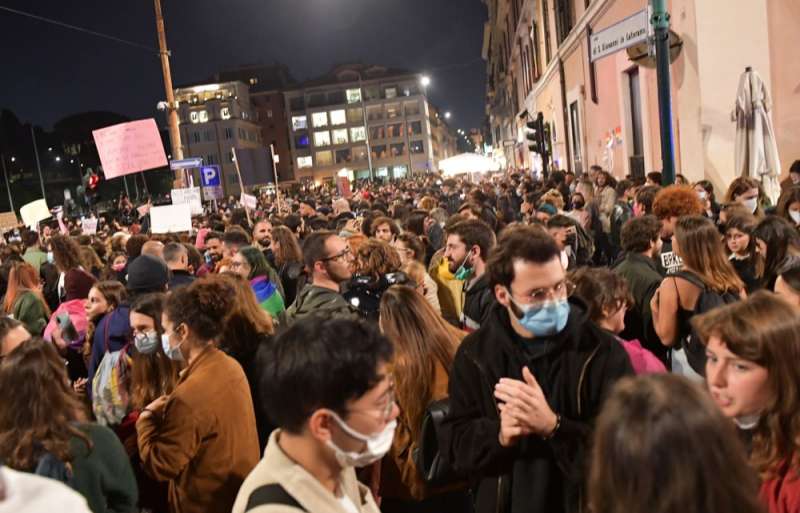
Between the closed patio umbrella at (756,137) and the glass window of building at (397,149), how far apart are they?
10936cm

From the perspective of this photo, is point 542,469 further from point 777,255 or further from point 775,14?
point 775,14

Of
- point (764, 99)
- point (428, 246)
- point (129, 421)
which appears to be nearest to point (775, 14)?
point (764, 99)

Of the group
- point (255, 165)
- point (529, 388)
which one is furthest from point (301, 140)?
point (529, 388)

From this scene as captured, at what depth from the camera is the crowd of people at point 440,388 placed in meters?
1.82

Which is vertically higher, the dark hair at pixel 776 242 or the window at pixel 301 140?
the window at pixel 301 140

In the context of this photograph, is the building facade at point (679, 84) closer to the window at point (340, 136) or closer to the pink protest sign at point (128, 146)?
the pink protest sign at point (128, 146)

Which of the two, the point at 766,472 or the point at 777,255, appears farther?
the point at 777,255

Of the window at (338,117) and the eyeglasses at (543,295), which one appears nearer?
the eyeglasses at (543,295)

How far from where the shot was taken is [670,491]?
1.68 meters

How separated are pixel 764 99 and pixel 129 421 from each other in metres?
10.7

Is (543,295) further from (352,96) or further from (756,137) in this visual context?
(352,96)

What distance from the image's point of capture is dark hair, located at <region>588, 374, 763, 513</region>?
1683mm

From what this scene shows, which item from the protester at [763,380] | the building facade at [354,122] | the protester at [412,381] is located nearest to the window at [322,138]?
the building facade at [354,122]

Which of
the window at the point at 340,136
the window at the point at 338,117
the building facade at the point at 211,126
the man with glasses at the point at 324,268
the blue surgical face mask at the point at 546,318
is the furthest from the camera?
the window at the point at 340,136
